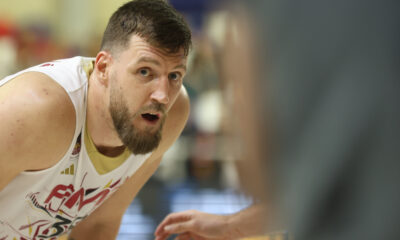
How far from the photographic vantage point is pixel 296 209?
1068 millimetres

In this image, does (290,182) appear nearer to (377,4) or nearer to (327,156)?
(327,156)

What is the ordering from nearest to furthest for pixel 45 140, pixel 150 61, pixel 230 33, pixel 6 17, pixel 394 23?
pixel 394 23, pixel 230 33, pixel 45 140, pixel 150 61, pixel 6 17

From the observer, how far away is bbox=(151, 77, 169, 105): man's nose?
2480mm

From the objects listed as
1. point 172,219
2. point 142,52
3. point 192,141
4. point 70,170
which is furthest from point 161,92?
point 192,141

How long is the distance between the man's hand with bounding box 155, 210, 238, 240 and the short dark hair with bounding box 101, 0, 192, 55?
3.35 ft

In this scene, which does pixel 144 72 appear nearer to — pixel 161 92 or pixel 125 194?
pixel 161 92

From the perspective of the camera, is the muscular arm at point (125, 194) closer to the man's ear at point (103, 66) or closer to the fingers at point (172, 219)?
the fingers at point (172, 219)

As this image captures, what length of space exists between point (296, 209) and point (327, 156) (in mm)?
125

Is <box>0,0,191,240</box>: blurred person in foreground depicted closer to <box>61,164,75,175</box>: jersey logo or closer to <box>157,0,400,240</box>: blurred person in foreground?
<box>61,164,75,175</box>: jersey logo

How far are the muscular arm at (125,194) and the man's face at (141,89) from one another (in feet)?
1.62

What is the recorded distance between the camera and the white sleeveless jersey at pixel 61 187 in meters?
2.46

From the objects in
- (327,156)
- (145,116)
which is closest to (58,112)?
(145,116)

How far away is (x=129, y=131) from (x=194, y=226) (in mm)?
801

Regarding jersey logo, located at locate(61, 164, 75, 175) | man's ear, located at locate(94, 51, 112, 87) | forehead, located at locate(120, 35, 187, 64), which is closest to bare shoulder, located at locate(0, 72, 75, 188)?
jersey logo, located at locate(61, 164, 75, 175)
